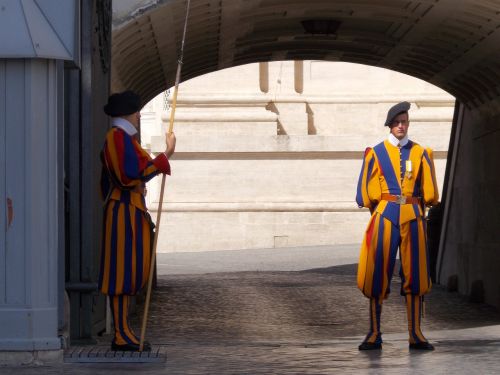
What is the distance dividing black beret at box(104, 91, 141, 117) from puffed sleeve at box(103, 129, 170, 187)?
0.61ft

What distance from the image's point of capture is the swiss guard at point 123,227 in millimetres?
8672

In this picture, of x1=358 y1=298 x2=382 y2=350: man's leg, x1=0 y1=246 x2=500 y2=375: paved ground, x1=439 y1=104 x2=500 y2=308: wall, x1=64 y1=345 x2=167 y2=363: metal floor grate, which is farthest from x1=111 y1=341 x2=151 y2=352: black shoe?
x1=439 y1=104 x2=500 y2=308: wall

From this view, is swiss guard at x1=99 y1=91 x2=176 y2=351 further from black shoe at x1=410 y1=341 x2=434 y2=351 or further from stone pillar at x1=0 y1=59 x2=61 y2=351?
black shoe at x1=410 y1=341 x2=434 y2=351

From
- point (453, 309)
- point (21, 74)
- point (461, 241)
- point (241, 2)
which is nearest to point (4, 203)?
point (21, 74)

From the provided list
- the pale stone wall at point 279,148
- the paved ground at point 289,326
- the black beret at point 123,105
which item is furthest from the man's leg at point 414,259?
the pale stone wall at point 279,148

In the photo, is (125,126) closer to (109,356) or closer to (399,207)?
(109,356)

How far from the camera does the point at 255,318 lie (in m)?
13.2

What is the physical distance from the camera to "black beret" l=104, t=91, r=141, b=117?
8852 mm

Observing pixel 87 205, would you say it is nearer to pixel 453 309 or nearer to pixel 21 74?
pixel 21 74

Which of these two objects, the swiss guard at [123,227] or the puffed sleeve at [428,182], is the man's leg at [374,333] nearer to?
the puffed sleeve at [428,182]

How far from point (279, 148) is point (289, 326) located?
15.5 metres

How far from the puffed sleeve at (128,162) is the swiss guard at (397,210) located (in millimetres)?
1595

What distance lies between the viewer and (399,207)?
375 inches

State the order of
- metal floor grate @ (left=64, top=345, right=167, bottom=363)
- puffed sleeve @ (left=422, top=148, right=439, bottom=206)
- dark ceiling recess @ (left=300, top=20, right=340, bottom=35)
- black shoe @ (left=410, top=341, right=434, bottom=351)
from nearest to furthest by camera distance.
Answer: metal floor grate @ (left=64, top=345, right=167, bottom=363)
black shoe @ (left=410, top=341, right=434, bottom=351)
puffed sleeve @ (left=422, top=148, right=439, bottom=206)
dark ceiling recess @ (left=300, top=20, right=340, bottom=35)
